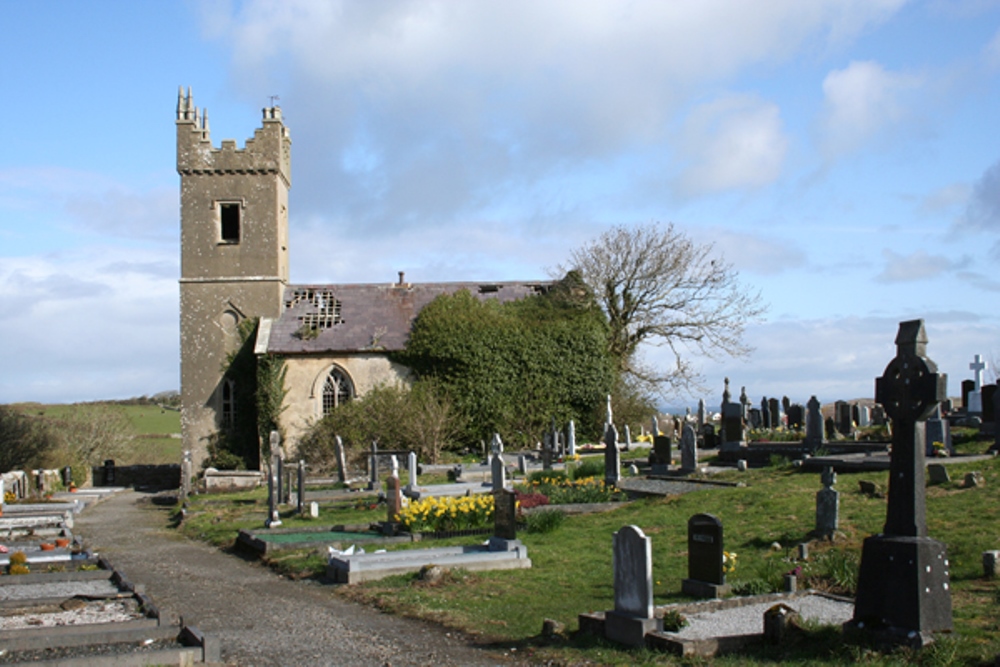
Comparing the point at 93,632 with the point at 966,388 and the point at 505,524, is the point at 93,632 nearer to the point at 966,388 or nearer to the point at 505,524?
the point at 505,524

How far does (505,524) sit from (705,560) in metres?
4.06

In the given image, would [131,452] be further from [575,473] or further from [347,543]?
[347,543]

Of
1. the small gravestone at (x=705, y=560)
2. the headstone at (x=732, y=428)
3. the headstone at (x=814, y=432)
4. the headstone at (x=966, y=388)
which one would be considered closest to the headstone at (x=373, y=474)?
the headstone at (x=732, y=428)

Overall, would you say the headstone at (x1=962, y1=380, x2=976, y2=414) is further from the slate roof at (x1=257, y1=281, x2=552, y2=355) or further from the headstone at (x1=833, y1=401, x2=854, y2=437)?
the slate roof at (x1=257, y1=281, x2=552, y2=355)

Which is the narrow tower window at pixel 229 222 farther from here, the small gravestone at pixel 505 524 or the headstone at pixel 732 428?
the small gravestone at pixel 505 524

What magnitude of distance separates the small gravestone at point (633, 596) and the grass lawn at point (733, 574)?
228 mm

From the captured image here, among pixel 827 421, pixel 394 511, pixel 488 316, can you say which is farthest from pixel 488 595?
pixel 488 316

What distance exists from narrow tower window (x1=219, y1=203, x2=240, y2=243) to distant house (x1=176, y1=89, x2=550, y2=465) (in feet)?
0.13

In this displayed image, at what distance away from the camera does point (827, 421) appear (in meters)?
27.5

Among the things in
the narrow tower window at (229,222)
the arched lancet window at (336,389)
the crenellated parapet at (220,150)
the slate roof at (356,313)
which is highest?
the crenellated parapet at (220,150)

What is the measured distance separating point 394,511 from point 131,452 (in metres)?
31.1

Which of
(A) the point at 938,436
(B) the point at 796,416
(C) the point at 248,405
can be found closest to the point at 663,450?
(A) the point at 938,436

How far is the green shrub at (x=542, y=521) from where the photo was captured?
16828 millimetres

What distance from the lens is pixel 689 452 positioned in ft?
73.8
